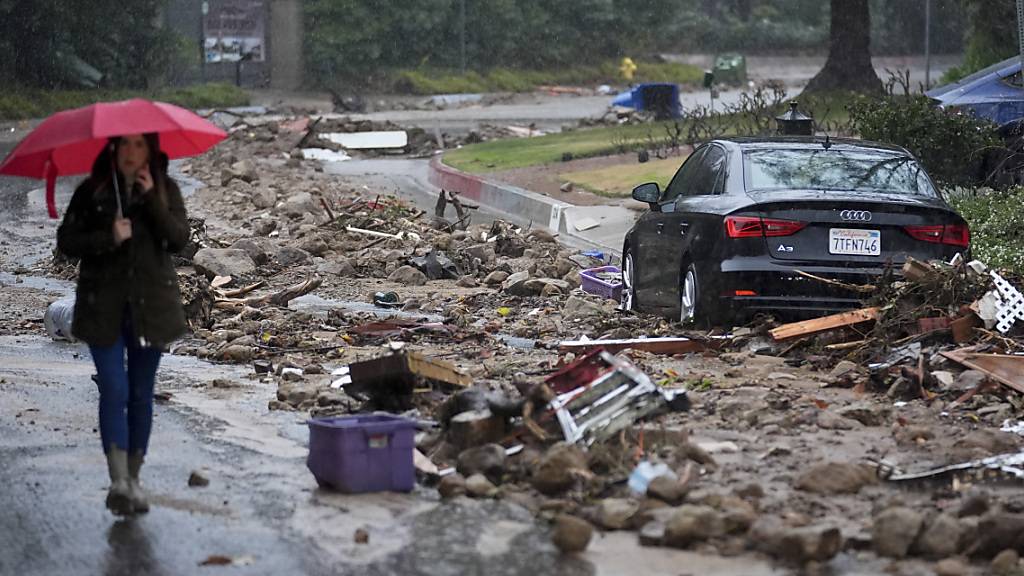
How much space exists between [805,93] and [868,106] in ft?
47.4

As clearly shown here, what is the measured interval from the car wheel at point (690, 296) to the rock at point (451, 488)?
4172 millimetres

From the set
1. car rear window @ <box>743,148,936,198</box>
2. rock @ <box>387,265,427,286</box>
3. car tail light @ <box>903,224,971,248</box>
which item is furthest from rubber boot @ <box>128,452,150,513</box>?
rock @ <box>387,265,427,286</box>

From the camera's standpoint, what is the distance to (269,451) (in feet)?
26.3

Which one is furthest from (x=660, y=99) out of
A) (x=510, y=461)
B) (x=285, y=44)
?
(x=510, y=461)

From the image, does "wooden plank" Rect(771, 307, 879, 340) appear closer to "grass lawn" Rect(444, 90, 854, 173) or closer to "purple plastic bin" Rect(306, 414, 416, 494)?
"purple plastic bin" Rect(306, 414, 416, 494)

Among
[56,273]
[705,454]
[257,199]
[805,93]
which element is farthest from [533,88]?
[705,454]

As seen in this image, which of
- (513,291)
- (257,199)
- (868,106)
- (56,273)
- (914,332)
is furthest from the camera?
(257,199)

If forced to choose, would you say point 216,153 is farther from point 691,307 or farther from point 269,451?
point 269,451

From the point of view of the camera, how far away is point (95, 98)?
47.3m

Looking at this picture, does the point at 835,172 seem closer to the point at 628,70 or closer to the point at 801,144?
the point at 801,144

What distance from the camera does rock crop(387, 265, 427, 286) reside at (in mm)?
15609

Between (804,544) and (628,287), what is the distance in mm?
7628

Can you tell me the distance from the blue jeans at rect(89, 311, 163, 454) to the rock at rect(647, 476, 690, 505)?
7.28 feet

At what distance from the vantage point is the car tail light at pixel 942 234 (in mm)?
10406
